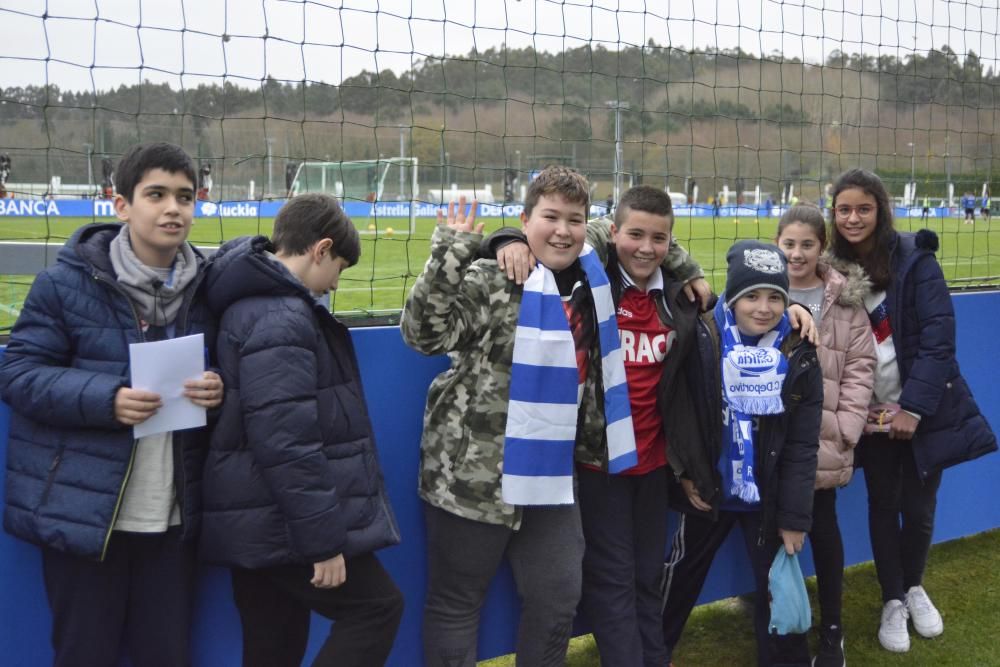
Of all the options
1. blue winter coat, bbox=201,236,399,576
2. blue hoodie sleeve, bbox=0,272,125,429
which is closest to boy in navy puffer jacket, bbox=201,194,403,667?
blue winter coat, bbox=201,236,399,576

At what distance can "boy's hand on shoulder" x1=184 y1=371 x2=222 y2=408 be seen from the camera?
1977 millimetres

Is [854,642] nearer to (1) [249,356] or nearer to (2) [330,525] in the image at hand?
(2) [330,525]

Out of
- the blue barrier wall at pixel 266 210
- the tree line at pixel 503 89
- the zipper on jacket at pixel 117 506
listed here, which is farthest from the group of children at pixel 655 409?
the blue barrier wall at pixel 266 210

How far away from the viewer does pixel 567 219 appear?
94.0 inches

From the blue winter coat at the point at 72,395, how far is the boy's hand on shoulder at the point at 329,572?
443mm

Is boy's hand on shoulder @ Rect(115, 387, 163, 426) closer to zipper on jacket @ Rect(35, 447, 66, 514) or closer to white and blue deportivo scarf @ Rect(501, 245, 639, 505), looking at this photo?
zipper on jacket @ Rect(35, 447, 66, 514)

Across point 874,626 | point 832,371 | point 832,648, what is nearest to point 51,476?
point 832,371

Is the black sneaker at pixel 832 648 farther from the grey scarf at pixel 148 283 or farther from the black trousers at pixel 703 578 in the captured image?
the grey scarf at pixel 148 283

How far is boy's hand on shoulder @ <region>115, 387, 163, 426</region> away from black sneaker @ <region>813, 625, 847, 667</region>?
226 cm

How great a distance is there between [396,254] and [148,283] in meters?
16.3

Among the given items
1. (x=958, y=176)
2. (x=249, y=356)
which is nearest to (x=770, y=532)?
(x=249, y=356)

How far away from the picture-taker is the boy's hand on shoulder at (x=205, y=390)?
1977 mm

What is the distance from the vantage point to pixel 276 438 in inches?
75.0

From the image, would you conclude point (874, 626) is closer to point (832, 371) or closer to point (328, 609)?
point (832, 371)
